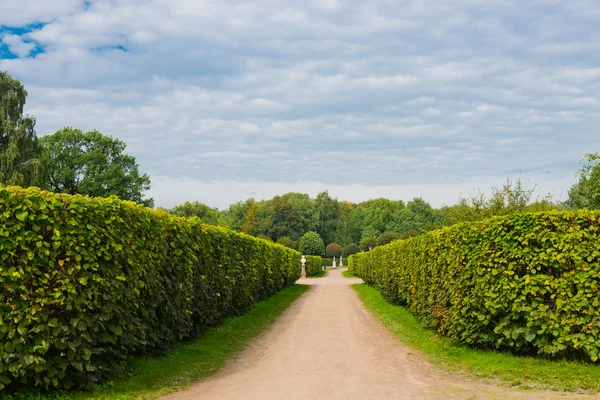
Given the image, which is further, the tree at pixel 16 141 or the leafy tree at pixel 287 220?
the leafy tree at pixel 287 220

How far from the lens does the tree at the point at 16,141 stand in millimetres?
42875

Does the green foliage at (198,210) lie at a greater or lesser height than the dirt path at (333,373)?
greater

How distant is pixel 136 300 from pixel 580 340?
24.1 feet

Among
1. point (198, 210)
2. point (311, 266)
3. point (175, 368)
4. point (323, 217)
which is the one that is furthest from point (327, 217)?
point (175, 368)

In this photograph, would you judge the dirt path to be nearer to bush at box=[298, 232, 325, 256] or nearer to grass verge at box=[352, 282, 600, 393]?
grass verge at box=[352, 282, 600, 393]

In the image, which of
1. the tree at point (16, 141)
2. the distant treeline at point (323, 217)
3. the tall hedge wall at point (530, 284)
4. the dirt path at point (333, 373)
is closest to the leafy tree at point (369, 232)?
the distant treeline at point (323, 217)

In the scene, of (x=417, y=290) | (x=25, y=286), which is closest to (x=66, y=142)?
(x=417, y=290)

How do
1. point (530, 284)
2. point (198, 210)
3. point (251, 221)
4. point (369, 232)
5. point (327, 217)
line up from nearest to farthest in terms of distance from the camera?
point (530, 284) → point (251, 221) → point (369, 232) → point (327, 217) → point (198, 210)

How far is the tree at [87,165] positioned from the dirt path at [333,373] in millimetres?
50684

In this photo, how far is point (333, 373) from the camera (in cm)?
863

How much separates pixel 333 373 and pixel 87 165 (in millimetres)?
57498

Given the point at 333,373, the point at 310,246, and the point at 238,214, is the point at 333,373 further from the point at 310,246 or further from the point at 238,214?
the point at 238,214

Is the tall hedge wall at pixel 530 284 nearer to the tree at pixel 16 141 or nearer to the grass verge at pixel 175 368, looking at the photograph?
the grass verge at pixel 175 368

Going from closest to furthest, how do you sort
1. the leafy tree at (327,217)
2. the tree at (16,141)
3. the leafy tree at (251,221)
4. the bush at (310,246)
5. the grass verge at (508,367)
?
the grass verge at (508,367) → the tree at (16,141) → the bush at (310,246) → the leafy tree at (251,221) → the leafy tree at (327,217)
